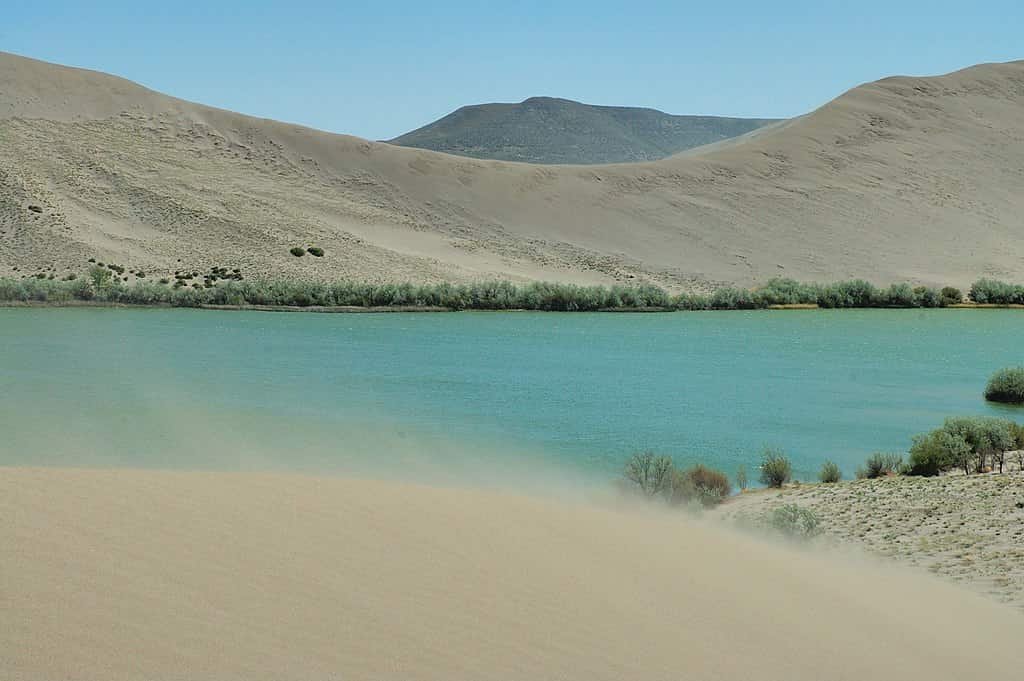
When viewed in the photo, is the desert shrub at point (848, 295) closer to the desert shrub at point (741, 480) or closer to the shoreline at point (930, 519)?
the desert shrub at point (741, 480)

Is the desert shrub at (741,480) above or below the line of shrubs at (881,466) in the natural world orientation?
below

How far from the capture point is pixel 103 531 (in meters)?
5.34

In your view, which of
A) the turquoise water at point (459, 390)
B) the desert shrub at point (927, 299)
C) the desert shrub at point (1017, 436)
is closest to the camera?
the desert shrub at point (1017, 436)

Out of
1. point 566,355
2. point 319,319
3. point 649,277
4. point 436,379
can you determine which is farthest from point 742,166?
point 436,379

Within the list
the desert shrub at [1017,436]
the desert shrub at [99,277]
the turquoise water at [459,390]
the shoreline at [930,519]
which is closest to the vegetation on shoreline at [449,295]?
the desert shrub at [99,277]

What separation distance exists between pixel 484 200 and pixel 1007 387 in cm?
5891

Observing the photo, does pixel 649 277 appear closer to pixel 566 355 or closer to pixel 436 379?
pixel 566 355

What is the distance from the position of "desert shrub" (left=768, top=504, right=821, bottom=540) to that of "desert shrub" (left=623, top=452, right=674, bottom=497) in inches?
90.9

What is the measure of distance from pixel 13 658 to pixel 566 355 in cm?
2801

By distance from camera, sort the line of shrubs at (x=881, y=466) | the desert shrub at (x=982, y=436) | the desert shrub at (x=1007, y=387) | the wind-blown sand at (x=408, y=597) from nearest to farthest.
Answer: the wind-blown sand at (x=408, y=597)
the line of shrubs at (x=881, y=466)
the desert shrub at (x=982, y=436)
the desert shrub at (x=1007, y=387)

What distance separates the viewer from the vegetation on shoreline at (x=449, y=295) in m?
46.2

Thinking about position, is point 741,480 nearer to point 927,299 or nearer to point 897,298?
point 897,298

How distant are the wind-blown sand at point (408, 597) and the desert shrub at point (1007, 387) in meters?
18.1

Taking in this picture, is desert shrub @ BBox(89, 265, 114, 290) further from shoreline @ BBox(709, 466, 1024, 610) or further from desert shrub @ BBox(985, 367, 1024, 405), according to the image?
shoreline @ BBox(709, 466, 1024, 610)
